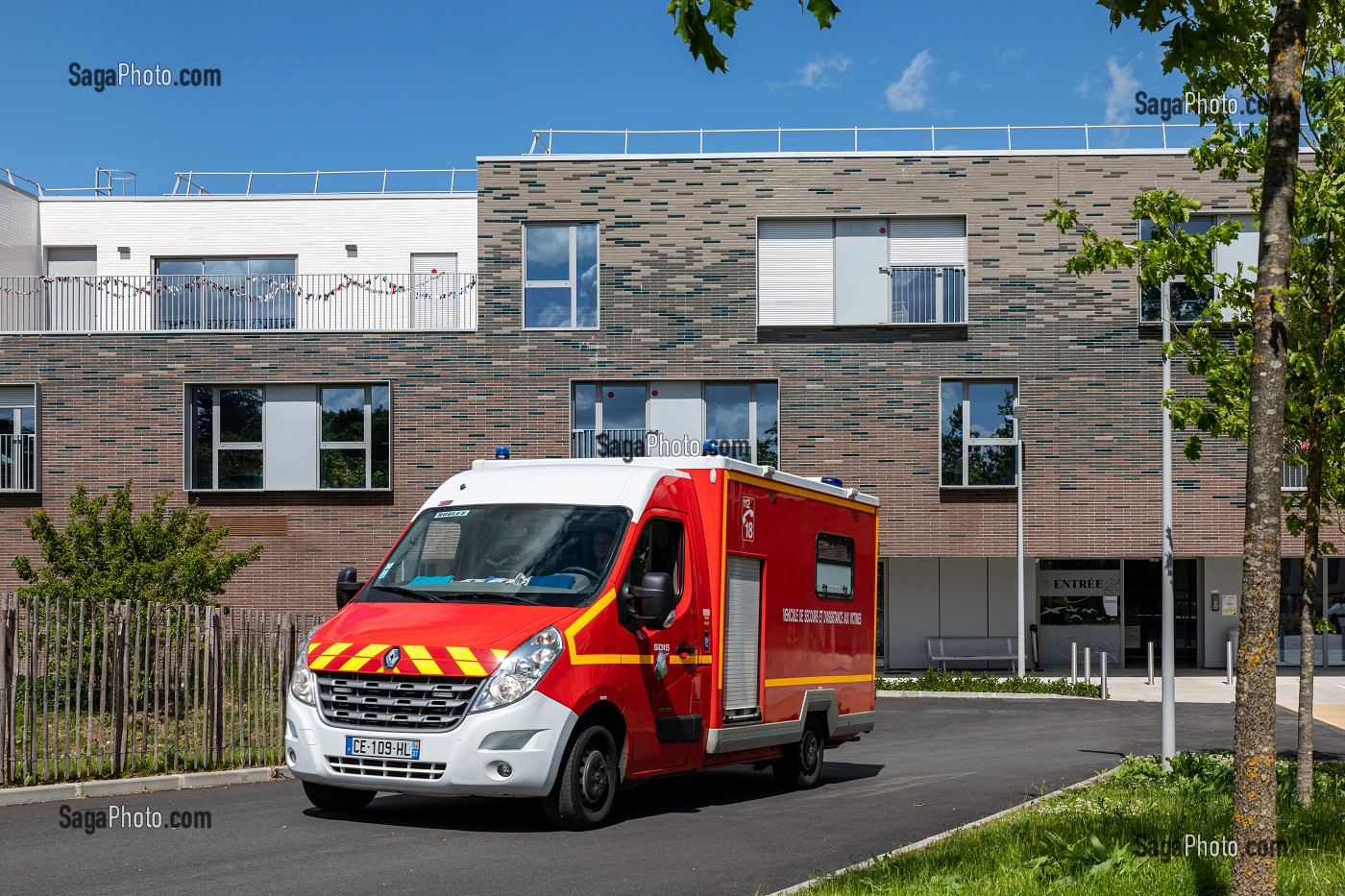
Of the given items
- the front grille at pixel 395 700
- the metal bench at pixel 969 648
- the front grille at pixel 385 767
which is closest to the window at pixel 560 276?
the metal bench at pixel 969 648

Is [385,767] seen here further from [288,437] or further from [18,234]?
[18,234]

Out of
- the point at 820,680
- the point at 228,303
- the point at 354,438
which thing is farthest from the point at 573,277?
the point at 820,680

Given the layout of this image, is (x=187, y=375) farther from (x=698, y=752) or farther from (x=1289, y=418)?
(x=1289, y=418)

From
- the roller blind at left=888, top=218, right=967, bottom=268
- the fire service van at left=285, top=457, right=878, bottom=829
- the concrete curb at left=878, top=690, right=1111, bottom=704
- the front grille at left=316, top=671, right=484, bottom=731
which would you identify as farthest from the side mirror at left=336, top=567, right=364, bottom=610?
the roller blind at left=888, top=218, right=967, bottom=268

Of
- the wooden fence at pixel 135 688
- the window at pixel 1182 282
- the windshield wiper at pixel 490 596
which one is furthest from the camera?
the window at pixel 1182 282

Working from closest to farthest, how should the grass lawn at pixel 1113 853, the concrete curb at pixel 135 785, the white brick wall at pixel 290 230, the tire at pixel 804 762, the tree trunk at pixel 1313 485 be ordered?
the grass lawn at pixel 1113 853 → the concrete curb at pixel 135 785 → the tree trunk at pixel 1313 485 → the tire at pixel 804 762 → the white brick wall at pixel 290 230

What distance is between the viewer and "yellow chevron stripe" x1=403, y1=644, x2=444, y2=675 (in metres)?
9.42

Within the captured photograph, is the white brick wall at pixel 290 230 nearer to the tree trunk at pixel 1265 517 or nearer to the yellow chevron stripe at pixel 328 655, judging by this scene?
the yellow chevron stripe at pixel 328 655

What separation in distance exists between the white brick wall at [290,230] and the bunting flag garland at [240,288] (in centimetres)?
243

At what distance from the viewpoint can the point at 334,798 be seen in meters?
10.6

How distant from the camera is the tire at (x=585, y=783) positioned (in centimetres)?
970

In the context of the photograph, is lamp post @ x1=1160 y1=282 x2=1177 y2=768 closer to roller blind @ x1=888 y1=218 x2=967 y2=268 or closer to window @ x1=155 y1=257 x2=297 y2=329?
roller blind @ x1=888 y1=218 x2=967 y2=268

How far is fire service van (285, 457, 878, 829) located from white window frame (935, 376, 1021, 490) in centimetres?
1753

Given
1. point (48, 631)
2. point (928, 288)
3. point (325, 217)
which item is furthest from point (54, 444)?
point (48, 631)
